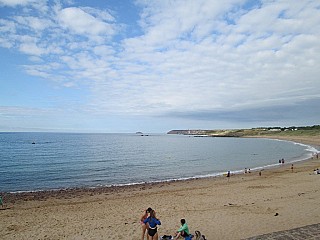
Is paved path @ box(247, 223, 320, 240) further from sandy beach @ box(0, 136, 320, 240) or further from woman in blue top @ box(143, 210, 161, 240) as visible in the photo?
woman in blue top @ box(143, 210, 161, 240)

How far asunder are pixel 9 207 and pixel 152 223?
507 inches

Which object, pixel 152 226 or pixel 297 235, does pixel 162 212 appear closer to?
pixel 152 226

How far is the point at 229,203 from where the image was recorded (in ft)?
53.5

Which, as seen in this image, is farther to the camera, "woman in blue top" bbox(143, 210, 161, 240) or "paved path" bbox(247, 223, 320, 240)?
"woman in blue top" bbox(143, 210, 161, 240)

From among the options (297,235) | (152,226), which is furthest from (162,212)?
(297,235)

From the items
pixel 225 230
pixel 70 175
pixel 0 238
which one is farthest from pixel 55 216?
pixel 70 175

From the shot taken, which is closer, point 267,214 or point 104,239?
point 104,239

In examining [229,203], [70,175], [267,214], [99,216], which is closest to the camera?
[267,214]

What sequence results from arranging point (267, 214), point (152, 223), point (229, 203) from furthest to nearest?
point (229, 203) < point (267, 214) < point (152, 223)

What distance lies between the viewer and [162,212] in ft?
49.1

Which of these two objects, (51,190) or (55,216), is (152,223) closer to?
(55,216)

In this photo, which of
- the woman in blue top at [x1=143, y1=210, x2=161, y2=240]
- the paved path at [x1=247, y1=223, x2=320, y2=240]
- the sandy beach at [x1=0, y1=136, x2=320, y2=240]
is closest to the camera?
the paved path at [x1=247, y1=223, x2=320, y2=240]

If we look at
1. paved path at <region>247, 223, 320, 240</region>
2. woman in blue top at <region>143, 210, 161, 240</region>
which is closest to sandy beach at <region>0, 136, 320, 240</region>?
woman in blue top at <region>143, 210, 161, 240</region>

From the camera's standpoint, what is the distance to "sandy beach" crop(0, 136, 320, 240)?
11.5 meters
